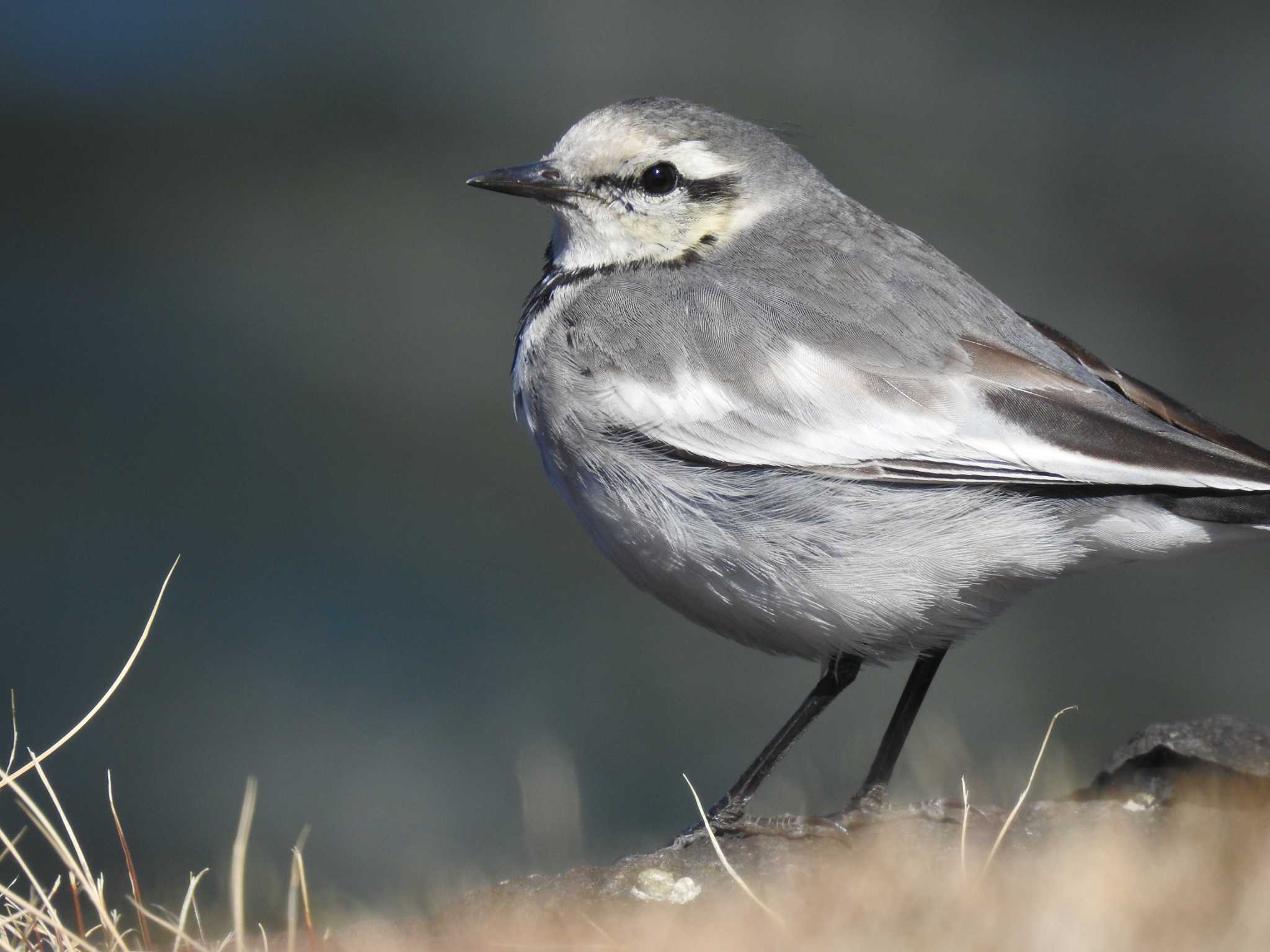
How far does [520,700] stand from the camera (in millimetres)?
7512

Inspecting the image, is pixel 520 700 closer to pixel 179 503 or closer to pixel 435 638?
pixel 435 638

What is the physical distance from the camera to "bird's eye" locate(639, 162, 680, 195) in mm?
3828

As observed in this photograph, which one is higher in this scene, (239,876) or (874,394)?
(874,394)

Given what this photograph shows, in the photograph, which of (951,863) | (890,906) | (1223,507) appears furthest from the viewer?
(1223,507)

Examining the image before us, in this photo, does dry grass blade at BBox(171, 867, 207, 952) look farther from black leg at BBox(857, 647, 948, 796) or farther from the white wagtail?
black leg at BBox(857, 647, 948, 796)

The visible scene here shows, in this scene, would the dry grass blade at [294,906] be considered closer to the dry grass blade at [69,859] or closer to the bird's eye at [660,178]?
the dry grass blade at [69,859]

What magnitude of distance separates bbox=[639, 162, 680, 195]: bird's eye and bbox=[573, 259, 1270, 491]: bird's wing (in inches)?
13.8

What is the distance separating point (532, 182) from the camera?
380cm

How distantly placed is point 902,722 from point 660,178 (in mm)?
1747

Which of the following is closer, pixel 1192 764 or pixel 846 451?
pixel 846 451

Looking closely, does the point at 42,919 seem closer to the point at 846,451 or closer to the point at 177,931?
the point at 177,931

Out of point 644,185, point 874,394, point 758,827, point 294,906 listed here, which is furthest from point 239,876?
point 644,185

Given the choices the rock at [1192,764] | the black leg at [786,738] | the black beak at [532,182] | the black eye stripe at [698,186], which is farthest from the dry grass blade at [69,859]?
the rock at [1192,764]

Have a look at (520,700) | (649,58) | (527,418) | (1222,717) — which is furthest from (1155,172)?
(527,418)
